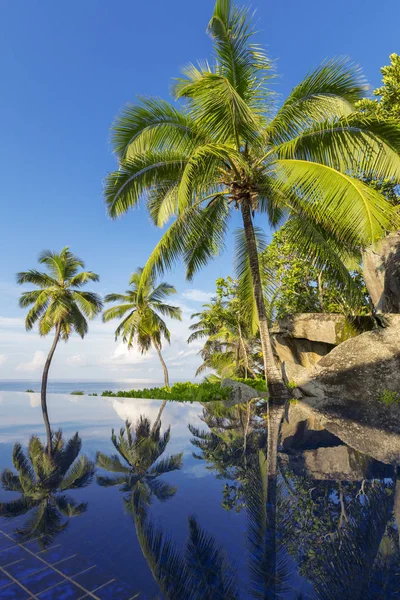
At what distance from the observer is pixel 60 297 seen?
2000 centimetres

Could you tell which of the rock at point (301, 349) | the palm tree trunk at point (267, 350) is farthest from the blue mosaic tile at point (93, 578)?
the rock at point (301, 349)

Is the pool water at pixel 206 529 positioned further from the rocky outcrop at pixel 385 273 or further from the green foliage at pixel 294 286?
the green foliage at pixel 294 286

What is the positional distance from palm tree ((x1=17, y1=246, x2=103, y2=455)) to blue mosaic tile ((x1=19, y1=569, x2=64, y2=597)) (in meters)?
19.7

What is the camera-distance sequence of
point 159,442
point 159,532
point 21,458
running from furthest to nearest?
point 159,442
point 21,458
point 159,532

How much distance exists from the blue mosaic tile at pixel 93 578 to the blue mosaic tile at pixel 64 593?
0.13ft

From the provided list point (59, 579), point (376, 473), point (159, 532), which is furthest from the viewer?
point (376, 473)

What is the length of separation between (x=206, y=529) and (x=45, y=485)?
1456mm

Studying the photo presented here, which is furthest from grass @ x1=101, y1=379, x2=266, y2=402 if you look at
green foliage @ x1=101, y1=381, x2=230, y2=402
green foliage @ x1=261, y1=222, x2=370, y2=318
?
green foliage @ x1=261, y1=222, x2=370, y2=318

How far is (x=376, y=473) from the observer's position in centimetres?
285

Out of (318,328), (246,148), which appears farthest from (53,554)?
(318,328)

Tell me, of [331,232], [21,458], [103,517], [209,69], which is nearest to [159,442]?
[21,458]

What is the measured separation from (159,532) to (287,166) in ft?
25.1

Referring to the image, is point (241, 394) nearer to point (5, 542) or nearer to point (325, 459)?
point (325, 459)

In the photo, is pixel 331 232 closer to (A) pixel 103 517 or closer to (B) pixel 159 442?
(B) pixel 159 442
